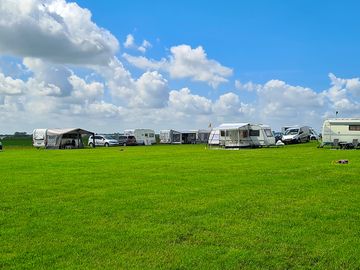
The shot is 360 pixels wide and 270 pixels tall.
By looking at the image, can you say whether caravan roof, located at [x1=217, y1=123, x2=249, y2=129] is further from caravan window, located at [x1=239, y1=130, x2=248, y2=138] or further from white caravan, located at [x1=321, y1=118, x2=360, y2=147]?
white caravan, located at [x1=321, y1=118, x2=360, y2=147]

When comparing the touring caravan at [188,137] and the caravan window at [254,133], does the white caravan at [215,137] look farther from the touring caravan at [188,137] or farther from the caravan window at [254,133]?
the touring caravan at [188,137]

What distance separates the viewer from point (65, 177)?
57.3ft

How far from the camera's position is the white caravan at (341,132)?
4094cm

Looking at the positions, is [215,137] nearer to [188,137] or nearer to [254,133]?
[254,133]

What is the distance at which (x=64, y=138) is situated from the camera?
57031 millimetres

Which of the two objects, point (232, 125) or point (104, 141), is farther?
point (104, 141)

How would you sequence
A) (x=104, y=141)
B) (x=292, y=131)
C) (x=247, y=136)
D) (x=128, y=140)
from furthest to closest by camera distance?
(x=128, y=140)
(x=104, y=141)
(x=292, y=131)
(x=247, y=136)

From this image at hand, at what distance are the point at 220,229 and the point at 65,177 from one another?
10.5m

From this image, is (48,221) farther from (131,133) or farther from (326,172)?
(131,133)

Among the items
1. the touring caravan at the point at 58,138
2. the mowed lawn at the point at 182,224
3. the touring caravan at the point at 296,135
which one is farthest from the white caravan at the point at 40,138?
the mowed lawn at the point at 182,224

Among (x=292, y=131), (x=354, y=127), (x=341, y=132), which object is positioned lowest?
(x=341, y=132)

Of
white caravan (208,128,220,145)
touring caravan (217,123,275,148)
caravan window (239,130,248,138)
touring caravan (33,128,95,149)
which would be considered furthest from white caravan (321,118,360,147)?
touring caravan (33,128,95,149)

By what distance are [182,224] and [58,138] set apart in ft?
163

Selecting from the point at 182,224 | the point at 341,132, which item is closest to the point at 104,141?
the point at 341,132
